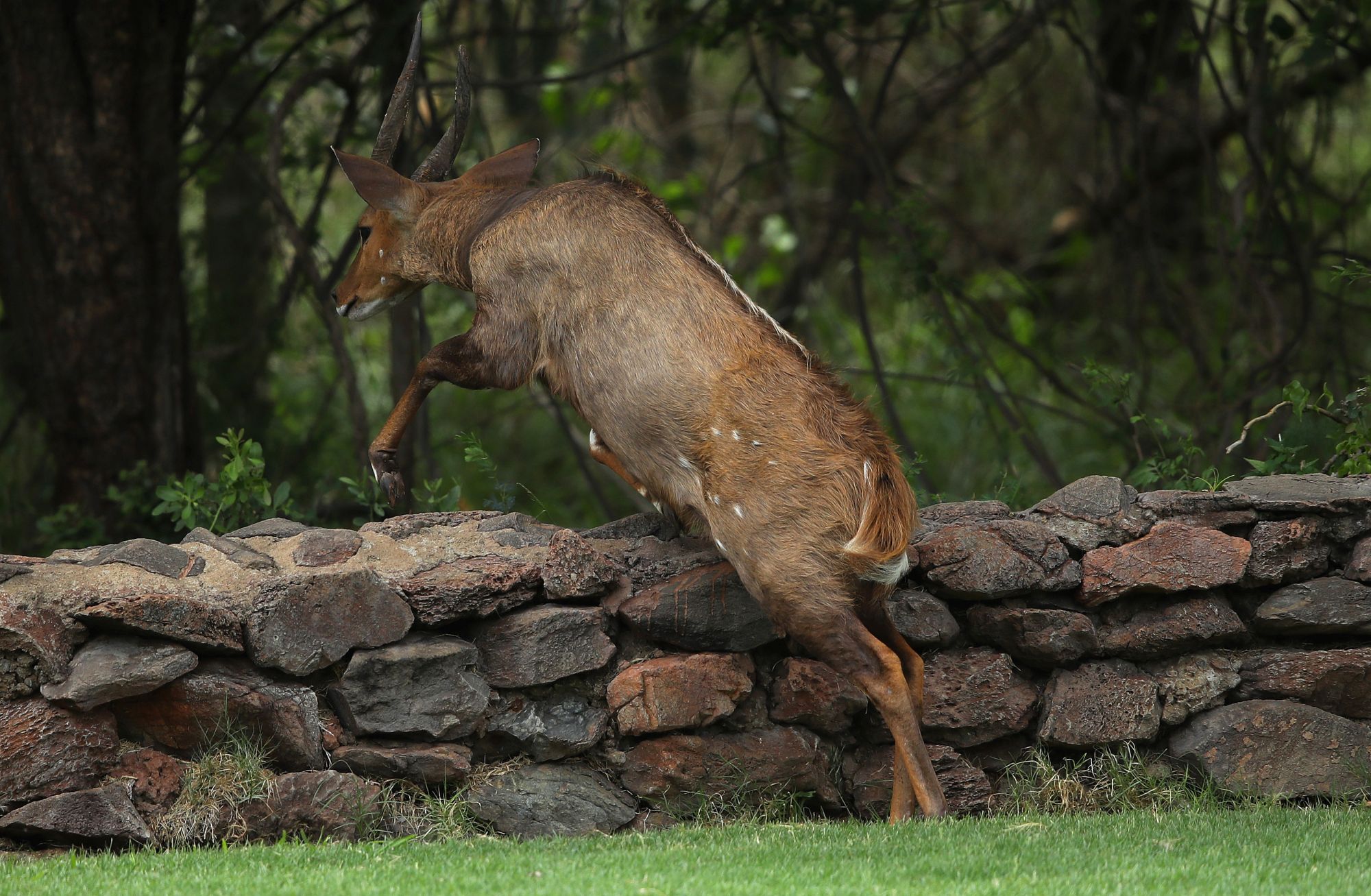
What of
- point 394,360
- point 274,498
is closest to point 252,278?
point 394,360

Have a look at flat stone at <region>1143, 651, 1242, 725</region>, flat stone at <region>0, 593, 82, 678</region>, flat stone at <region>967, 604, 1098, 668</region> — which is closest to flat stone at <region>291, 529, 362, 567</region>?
flat stone at <region>0, 593, 82, 678</region>

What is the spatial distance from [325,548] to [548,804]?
1.15 metres

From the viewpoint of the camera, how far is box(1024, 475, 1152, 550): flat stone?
5023 millimetres

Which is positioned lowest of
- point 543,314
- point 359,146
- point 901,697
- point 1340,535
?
point 901,697

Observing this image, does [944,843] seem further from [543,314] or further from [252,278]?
[252,278]

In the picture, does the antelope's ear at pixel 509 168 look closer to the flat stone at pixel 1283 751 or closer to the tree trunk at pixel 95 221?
the tree trunk at pixel 95 221

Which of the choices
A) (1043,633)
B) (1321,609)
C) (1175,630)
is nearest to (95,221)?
(1043,633)

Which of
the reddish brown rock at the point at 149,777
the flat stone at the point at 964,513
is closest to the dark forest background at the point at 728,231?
the flat stone at the point at 964,513

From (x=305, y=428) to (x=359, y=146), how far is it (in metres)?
1.96

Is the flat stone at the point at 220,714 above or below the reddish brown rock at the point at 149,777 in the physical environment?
above

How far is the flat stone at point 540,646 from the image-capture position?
4719 mm

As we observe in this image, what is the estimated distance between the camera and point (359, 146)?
8992 mm

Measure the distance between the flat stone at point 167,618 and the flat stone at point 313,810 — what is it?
470mm

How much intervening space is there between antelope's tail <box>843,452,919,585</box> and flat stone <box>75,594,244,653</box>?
194cm
